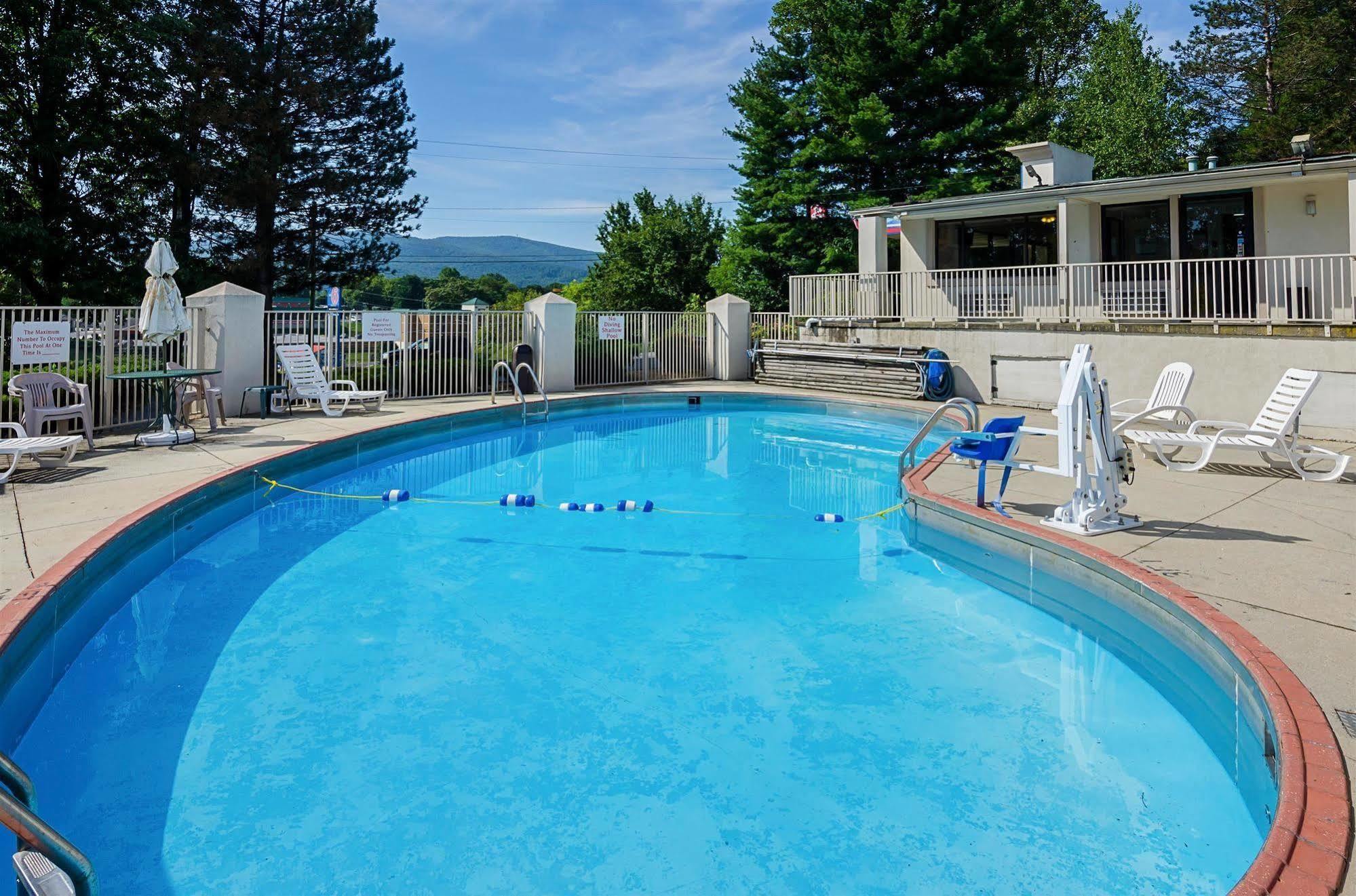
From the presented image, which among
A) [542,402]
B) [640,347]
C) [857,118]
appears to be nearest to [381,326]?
[542,402]

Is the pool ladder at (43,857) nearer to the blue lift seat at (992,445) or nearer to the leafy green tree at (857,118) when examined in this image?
the blue lift seat at (992,445)

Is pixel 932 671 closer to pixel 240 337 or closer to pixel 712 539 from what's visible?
pixel 712 539

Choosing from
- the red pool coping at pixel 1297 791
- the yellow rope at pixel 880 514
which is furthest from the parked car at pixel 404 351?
the red pool coping at pixel 1297 791

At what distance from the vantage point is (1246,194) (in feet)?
46.6

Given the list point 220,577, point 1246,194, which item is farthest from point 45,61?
point 1246,194

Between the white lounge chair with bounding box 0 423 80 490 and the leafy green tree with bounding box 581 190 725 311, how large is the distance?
65.9 ft

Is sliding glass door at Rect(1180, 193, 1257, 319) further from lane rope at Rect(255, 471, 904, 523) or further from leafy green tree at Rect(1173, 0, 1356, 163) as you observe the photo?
leafy green tree at Rect(1173, 0, 1356, 163)

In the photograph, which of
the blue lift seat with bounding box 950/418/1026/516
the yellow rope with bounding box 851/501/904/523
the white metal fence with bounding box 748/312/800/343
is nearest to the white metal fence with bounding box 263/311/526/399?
the white metal fence with bounding box 748/312/800/343

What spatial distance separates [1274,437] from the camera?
7.32 metres

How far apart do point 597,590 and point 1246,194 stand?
47.0 feet

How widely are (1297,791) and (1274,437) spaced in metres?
A: 5.95

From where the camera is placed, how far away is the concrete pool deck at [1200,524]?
12.6 feet

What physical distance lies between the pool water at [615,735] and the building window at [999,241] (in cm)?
1229

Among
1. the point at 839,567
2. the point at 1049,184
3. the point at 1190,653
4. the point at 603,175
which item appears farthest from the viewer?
the point at 603,175
